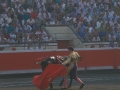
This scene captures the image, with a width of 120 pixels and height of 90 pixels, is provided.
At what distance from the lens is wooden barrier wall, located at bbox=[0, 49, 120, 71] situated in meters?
20.2

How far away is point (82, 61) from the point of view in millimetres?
21281

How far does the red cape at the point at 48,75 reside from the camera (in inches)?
551

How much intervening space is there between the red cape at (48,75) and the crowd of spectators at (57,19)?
336 inches

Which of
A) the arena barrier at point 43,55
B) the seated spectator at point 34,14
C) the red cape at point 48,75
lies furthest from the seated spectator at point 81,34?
the red cape at point 48,75

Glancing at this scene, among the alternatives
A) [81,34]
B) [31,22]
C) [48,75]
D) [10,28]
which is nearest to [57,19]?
[81,34]

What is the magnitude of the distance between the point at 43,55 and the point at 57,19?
206 inches

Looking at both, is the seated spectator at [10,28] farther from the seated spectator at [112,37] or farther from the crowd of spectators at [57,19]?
the seated spectator at [112,37]

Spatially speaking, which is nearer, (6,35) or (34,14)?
(6,35)

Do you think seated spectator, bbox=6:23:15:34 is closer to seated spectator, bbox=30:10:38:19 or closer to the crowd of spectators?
the crowd of spectators

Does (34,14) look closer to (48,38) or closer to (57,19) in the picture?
(57,19)

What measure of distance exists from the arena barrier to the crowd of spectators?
2.35 metres

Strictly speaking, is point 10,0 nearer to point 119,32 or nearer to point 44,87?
point 119,32

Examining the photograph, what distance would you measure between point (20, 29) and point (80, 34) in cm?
393

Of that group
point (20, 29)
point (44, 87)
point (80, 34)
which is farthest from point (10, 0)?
point (44, 87)
